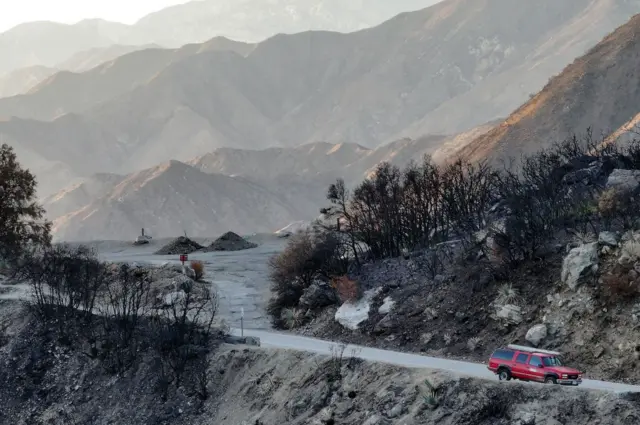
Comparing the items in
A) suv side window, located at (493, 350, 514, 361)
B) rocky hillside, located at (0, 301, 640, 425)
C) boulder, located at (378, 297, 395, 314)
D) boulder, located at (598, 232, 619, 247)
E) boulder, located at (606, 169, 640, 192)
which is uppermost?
boulder, located at (606, 169, 640, 192)

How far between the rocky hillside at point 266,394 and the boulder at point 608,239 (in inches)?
314

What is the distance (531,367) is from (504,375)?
2.50 ft

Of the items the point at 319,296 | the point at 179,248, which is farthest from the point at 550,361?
the point at 179,248

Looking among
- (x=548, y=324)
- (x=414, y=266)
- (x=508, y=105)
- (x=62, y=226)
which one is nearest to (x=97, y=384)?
(x=414, y=266)

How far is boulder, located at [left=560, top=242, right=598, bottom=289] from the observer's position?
26.1 m

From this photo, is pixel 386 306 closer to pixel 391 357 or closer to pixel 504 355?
pixel 391 357

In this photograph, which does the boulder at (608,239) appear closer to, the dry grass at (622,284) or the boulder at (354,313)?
the dry grass at (622,284)

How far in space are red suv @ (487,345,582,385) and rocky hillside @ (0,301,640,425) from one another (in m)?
0.65

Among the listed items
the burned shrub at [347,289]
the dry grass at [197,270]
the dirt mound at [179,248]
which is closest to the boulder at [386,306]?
the burned shrub at [347,289]

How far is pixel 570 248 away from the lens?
28438 mm

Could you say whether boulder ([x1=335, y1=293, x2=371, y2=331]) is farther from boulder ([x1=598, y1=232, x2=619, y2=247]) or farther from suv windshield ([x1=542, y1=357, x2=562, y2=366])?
suv windshield ([x1=542, y1=357, x2=562, y2=366])

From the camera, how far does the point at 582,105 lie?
91250 millimetres

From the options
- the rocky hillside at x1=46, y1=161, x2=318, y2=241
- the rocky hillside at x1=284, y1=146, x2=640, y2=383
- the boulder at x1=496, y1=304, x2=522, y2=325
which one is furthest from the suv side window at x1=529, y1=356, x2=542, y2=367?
the rocky hillside at x1=46, y1=161, x2=318, y2=241

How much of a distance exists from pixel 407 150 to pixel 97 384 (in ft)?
378
